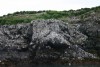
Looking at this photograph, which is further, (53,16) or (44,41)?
(53,16)

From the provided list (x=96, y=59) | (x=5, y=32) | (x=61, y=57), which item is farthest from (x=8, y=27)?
(x=96, y=59)

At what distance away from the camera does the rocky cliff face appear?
95750 mm

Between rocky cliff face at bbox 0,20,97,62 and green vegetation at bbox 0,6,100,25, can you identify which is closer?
rocky cliff face at bbox 0,20,97,62

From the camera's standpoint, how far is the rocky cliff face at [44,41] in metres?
95.8

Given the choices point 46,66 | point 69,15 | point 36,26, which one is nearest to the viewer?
point 46,66

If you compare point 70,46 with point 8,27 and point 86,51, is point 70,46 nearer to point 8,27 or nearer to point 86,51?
point 86,51

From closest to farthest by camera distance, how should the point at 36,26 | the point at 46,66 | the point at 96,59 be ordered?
the point at 46,66 < the point at 96,59 < the point at 36,26

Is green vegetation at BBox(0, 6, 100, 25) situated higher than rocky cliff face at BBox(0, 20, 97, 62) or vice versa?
green vegetation at BBox(0, 6, 100, 25)

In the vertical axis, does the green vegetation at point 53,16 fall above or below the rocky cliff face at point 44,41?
above

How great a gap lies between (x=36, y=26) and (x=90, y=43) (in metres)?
13.0

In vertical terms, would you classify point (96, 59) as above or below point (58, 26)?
below

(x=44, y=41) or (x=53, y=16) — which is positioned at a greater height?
(x=53, y=16)

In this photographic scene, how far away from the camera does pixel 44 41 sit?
314 ft

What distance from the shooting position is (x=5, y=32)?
336 ft
